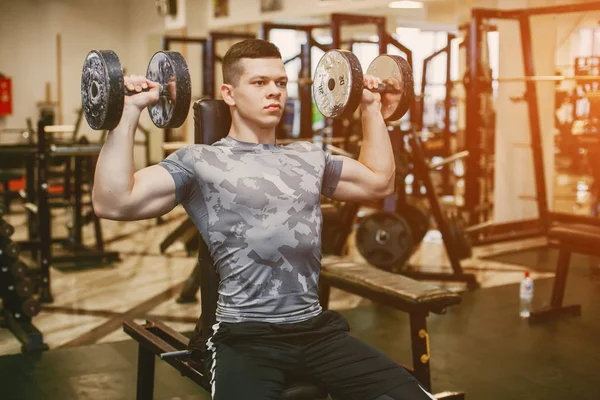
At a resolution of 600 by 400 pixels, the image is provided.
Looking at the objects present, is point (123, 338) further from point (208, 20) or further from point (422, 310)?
point (208, 20)

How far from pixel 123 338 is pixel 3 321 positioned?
0.64 meters

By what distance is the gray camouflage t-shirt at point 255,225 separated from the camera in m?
1.72

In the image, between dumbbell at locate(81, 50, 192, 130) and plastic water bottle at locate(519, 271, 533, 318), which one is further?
plastic water bottle at locate(519, 271, 533, 318)

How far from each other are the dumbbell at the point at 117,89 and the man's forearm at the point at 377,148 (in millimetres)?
511

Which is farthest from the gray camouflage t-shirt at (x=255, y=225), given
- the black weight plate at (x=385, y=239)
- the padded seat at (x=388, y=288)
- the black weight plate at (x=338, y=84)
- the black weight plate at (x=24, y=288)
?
the black weight plate at (x=385, y=239)

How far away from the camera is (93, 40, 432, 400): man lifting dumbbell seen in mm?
1651

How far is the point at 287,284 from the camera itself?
173 cm

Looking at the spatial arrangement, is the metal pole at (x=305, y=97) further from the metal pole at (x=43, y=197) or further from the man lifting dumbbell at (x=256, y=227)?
the man lifting dumbbell at (x=256, y=227)

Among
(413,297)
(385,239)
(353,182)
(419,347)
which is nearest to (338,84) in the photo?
(353,182)

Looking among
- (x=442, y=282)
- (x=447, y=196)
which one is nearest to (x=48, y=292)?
(x=442, y=282)

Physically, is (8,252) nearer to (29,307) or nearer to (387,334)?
(29,307)

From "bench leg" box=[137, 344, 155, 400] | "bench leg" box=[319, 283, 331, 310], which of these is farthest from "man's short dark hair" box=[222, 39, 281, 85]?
"bench leg" box=[319, 283, 331, 310]

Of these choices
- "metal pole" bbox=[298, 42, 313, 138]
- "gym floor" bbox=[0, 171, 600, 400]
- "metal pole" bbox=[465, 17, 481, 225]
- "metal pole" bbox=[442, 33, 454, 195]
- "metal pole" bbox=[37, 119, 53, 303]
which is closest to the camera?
"gym floor" bbox=[0, 171, 600, 400]

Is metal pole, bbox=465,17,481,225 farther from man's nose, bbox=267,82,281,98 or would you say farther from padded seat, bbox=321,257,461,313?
man's nose, bbox=267,82,281,98
